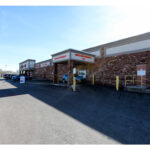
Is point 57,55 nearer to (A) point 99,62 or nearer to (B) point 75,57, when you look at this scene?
(B) point 75,57

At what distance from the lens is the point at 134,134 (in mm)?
2564

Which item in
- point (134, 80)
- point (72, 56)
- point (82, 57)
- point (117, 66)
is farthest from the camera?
point (82, 57)

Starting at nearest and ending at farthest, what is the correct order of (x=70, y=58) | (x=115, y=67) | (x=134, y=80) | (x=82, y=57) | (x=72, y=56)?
(x=134, y=80) < (x=70, y=58) < (x=72, y=56) < (x=115, y=67) < (x=82, y=57)

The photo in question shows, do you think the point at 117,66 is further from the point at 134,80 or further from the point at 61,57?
the point at 61,57

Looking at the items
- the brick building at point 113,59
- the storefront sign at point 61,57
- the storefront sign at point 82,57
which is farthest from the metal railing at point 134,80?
the storefront sign at point 61,57

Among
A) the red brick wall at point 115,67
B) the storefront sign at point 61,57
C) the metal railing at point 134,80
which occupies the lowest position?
the metal railing at point 134,80

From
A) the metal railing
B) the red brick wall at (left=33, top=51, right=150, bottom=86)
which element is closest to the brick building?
the red brick wall at (left=33, top=51, right=150, bottom=86)

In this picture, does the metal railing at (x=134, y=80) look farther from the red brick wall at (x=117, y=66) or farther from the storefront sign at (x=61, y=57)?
the storefront sign at (x=61, y=57)

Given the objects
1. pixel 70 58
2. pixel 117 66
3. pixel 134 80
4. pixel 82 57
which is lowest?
pixel 134 80

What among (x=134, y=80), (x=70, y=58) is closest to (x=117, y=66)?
(x=134, y=80)

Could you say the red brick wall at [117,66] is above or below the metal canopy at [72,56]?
below

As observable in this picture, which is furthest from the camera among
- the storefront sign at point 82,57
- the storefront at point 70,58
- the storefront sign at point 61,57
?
the storefront sign at point 61,57

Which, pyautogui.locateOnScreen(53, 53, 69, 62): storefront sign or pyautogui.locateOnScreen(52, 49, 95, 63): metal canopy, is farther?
pyautogui.locateOnScreen(53, 53, 69, 62): storefront sign

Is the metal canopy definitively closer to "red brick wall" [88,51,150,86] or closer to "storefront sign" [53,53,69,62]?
"storefront sign" [53,53,69,62]
